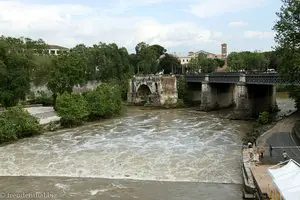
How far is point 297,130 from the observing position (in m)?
37.2

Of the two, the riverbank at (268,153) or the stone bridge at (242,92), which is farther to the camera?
the stone bridge at (242,92)

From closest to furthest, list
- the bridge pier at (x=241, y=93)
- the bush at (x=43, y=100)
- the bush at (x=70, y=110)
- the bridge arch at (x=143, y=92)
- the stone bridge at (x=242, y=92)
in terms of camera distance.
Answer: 1. the bush at (x=70, y=110)
2. the stone bridge at (x=242, y=92)
3. the bridge pier at (x=241, y=93)
4. the bush at (x=43, y=100)
5. the bridge arch at (x=143, y=92)

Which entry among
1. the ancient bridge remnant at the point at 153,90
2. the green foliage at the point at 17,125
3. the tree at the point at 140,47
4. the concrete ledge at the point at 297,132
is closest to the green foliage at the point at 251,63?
the tree at the point at 140,47

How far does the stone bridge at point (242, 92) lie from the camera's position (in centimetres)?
5583

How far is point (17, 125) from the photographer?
45125 millimetres

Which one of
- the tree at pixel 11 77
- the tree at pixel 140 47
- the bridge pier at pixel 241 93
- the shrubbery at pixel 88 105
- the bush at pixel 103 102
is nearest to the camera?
the shrubbery at pixel 88 105

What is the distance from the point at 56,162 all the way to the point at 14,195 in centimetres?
826

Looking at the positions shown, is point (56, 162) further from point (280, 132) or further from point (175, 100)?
point (175, 100)

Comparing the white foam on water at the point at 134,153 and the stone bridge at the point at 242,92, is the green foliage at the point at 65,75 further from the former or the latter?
the stone bridge at the point at 242,92

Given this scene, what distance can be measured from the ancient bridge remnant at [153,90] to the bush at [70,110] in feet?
86.9

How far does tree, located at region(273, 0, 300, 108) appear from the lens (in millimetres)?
38688

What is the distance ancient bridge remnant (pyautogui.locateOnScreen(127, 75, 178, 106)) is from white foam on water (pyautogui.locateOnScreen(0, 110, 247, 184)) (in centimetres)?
2567

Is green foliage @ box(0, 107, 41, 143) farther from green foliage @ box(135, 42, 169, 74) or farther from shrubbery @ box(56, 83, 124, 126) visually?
green foliage @ box(135, 42, 169, 74)

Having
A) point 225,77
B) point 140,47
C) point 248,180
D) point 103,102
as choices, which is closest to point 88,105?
point 103,102
